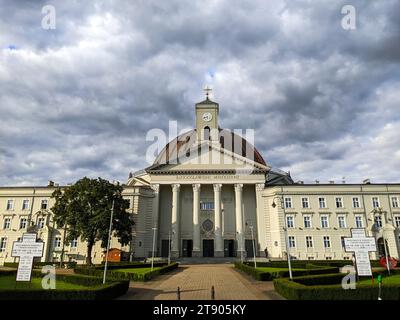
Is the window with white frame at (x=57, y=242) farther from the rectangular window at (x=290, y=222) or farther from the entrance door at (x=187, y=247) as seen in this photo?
the rectangular window at (x=290, y=222)

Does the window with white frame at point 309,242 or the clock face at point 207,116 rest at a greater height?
the clock face at point 207,116

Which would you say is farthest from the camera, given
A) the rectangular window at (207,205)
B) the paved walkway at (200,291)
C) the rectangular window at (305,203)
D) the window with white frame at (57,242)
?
the rectangular window at (207,205)

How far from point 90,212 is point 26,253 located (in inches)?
992

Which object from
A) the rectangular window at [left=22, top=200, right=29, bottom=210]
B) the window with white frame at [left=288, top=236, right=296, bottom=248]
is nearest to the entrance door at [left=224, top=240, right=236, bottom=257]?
the window with white frame at [left=288, top=236, right=296, bottom=248]

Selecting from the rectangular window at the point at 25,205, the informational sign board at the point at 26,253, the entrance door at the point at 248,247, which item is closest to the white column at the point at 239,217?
the entrance door at the point at 248,247

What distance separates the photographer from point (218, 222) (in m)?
59.9

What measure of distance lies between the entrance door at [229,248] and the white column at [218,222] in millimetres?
2426

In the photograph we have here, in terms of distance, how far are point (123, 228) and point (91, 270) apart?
707 inches

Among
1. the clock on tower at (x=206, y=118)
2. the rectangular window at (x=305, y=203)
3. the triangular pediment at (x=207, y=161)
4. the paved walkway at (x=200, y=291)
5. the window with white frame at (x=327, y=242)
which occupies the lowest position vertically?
the paved walkway at (x=200, y=291)

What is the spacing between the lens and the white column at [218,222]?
58.2 m

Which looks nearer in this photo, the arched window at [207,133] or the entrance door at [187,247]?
the entrance door at [187,247]

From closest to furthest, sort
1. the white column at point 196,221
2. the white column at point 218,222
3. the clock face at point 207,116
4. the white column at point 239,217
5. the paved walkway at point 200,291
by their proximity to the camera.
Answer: the paved walkway at point 200,291, the white column at point 196,221, the white column at point 239,217, the white column at point 218,222, the clock face at point 207,116
